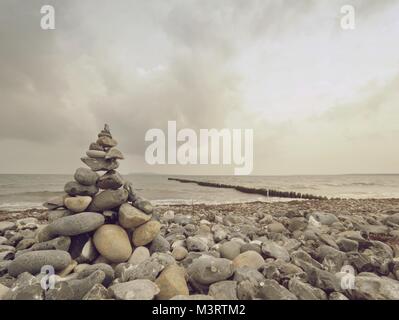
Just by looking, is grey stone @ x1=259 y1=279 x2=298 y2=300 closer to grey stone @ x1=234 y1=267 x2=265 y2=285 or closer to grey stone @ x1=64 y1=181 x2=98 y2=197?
grey stone @ x1=234 y1=267 x2=265 y2=285

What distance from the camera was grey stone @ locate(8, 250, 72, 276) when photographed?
12.5 feet

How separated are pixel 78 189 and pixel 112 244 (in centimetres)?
165

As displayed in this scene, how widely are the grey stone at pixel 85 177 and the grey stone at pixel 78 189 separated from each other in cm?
10

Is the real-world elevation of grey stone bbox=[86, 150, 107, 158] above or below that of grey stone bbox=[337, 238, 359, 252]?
above

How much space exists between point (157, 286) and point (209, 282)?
904mm

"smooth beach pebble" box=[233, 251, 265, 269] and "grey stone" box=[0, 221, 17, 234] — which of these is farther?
"grey stone" box=[0, 221, 17, 234]

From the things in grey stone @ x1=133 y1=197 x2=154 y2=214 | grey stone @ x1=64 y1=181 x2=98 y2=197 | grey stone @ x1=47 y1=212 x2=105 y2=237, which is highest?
grey stone @ x1=64 y1=181 x2=98 y2=197

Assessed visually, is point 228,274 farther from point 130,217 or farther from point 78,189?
point 78,189

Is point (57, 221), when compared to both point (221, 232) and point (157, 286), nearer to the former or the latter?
point (157, 286)

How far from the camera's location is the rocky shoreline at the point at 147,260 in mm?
3146

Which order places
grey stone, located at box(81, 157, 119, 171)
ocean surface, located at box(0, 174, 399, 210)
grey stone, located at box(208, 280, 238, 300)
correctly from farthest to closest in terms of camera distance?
ocean surface, located at box(0, 174, 399, 210) → grey stone, located at box(81, 157, 119, 171) → grey stone, located at box(208, 280, 238, 300)

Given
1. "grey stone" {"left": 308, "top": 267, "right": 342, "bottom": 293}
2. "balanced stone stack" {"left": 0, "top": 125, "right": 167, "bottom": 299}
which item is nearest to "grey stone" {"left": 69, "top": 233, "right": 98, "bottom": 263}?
"balanced stone stack" {"left": 0, "top": 125, "right": 167, "bottom": 299}

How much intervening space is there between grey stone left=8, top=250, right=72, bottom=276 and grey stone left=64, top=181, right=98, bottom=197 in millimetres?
1473
